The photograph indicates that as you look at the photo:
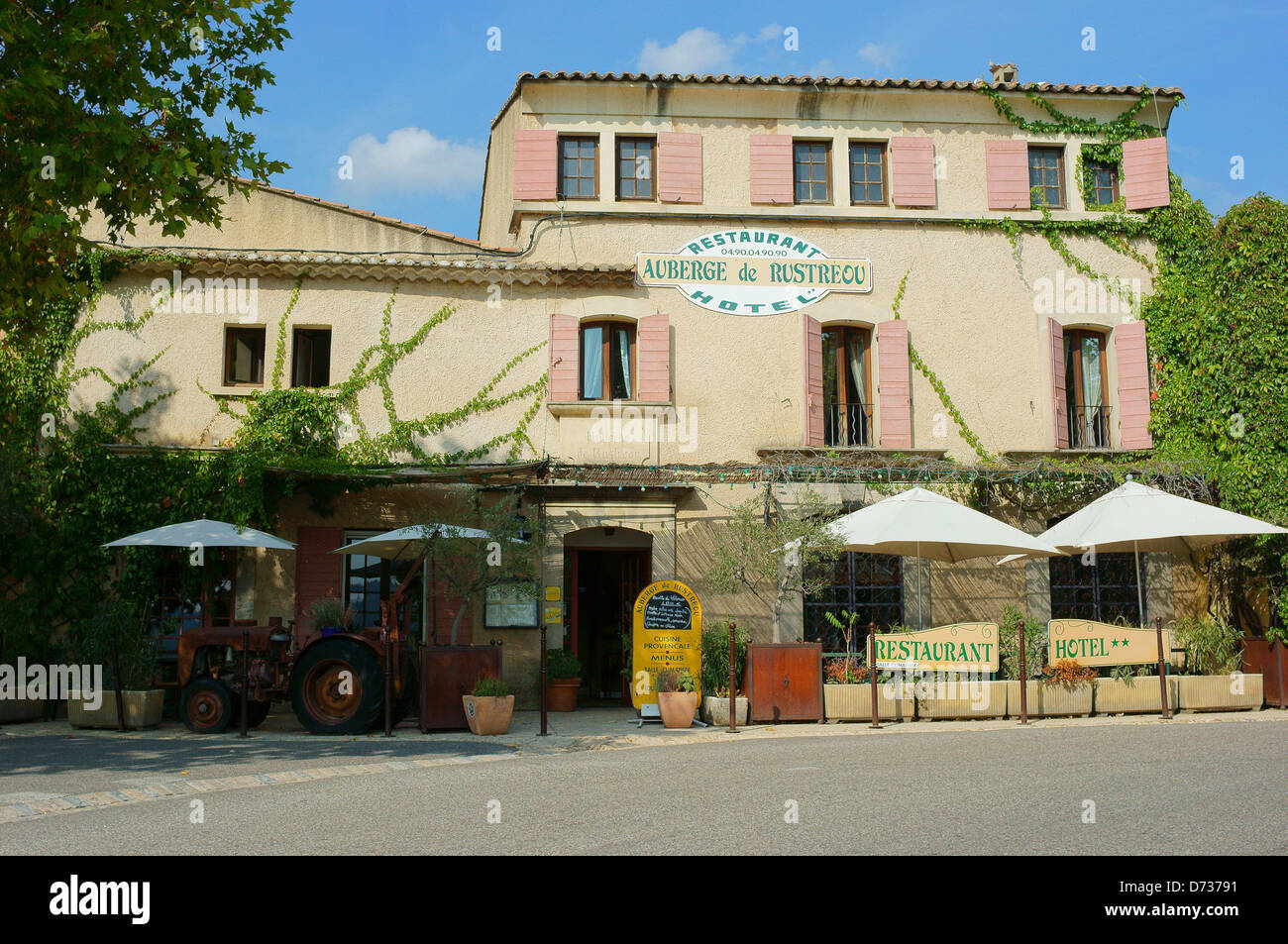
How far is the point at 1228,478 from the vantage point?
14.9m

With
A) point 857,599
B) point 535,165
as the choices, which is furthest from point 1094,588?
point 535,165

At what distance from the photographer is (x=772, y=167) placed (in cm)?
1598

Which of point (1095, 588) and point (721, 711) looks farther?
point (1095, 588)

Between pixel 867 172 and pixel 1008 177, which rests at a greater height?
pixel 867 172

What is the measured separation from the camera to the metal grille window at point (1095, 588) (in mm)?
15688

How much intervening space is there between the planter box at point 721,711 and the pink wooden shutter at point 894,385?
4.85m

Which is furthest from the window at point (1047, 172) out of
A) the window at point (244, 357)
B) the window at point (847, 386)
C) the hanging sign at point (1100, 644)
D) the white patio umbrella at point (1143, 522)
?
the window at point (244, 357)

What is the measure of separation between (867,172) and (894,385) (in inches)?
128

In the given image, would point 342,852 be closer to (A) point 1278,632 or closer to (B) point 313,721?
(B) point 313,721

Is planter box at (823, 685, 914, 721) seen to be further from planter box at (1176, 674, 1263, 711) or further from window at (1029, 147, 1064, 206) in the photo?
window at (1029, 147, 1064, 206)

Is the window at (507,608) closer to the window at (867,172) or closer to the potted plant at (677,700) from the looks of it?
the potted plant at (677,700)

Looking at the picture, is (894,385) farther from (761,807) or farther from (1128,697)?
(761,807)

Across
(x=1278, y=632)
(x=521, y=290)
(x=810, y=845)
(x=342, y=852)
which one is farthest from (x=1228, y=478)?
(x=342, y=852)

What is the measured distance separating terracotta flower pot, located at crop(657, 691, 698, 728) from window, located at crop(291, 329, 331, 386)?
6556 millimetres
